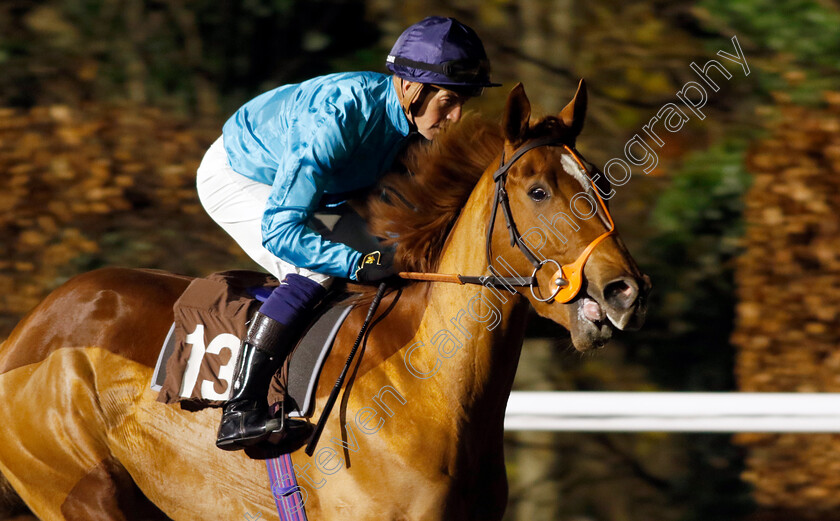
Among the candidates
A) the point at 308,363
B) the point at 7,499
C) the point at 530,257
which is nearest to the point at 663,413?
the point at 530,257

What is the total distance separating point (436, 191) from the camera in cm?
273

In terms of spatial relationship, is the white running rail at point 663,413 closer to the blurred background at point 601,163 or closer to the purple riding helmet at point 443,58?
the blurred background at point 601,163

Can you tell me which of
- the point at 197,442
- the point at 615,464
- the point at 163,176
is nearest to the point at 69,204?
the point at 163,176

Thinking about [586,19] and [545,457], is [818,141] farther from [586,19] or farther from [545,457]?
[545,457]

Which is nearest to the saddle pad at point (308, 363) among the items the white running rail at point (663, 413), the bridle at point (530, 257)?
Result: the bridle at point (530, 257)

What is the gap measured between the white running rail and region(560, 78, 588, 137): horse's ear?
5.04ft

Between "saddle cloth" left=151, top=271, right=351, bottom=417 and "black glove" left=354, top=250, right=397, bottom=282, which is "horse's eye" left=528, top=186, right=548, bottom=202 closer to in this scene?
"black glove" left=354, top=250, right=397, bottom=282

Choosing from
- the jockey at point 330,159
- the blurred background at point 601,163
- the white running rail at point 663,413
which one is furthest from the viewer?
the blurred background at point 601,163

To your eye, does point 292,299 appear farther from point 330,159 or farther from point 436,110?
point 436,110

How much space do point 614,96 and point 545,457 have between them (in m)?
2.03

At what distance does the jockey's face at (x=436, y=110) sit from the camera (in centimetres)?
282

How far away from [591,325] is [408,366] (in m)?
0.58

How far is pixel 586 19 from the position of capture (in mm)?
5137

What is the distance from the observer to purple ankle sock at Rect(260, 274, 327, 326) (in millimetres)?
2701
